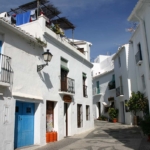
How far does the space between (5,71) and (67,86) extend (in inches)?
231

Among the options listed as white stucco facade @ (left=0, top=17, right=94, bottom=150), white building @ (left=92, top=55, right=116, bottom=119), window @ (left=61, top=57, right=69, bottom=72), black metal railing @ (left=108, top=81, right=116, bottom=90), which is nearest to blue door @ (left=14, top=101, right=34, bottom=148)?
white stucco facade @ (left=0, top=17, right=94, bottom=150)

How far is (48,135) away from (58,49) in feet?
18.0

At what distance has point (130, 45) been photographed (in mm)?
21141

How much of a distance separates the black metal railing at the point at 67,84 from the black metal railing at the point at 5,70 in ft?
16.3

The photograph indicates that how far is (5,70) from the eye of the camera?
27.8 feet

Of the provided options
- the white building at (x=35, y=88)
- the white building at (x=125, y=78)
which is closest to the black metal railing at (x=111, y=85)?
the white building at (x=125, y=78)

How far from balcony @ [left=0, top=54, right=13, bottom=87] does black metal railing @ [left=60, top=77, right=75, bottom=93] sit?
498 centimetres

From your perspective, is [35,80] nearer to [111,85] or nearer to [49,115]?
[49,115]

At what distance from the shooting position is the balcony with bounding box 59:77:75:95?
13216 mm

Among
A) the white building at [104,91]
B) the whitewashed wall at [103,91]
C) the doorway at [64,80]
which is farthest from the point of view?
the whitewashed wall at [103,91]

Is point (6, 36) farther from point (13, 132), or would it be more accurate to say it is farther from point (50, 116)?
point (50, 116)

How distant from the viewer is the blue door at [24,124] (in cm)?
934

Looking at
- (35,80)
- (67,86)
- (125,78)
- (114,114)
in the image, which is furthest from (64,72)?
(114,114)

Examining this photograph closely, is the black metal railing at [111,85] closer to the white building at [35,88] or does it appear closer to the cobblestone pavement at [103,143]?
the white building at [35,88]
